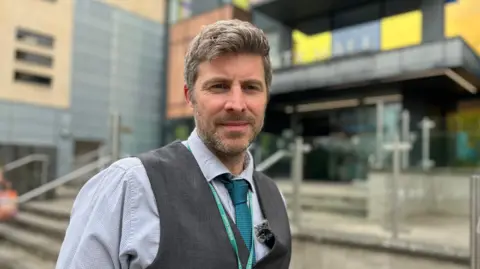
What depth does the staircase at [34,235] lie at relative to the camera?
4.10 metres

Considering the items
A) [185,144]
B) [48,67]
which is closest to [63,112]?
[48,67]

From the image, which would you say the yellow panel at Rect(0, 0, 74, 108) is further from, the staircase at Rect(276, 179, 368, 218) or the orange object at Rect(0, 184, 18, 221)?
the staircase at Rect(276, 179, 368, 218)

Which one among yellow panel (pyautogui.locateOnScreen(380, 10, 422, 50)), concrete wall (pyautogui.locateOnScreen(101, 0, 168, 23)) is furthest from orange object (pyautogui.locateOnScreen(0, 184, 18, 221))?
concrete wall (pyautogui.locateOnScreen(101, 0, 168, 23))

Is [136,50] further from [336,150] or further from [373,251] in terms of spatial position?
[373,251]

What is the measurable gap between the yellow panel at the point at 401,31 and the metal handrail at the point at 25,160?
7101 mm

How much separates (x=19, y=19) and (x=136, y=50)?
5.32 m

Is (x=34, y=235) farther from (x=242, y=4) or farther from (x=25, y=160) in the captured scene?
(x=242, y=4)

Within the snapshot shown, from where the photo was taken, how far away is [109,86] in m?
12.4

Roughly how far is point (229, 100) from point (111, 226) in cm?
40

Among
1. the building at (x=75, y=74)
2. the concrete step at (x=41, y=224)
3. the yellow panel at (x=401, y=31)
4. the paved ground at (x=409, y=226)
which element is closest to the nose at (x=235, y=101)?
the paved ground at (x=409, y=226)

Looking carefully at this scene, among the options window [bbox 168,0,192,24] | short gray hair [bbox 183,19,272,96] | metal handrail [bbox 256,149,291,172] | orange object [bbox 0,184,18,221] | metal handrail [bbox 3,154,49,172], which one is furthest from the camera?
window [bbox 168,0,192,24]

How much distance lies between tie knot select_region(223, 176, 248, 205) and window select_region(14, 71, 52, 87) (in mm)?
8614

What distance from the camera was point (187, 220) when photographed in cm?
87

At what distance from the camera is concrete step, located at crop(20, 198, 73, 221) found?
4.79 metres
